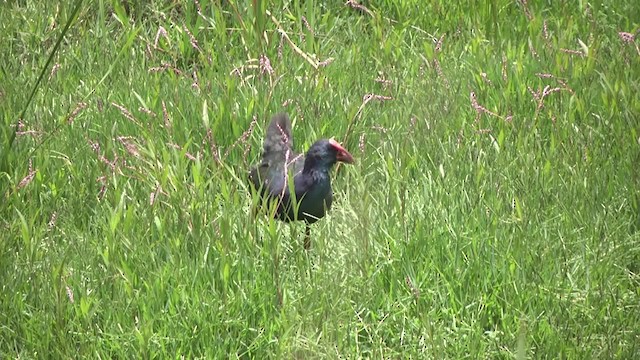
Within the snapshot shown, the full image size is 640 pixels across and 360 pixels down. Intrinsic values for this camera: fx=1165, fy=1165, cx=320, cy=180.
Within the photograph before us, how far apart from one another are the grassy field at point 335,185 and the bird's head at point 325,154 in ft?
0.64

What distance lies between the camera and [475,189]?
4.23 meters

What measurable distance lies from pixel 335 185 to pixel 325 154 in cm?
49

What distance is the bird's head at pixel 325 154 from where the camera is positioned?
434 cm

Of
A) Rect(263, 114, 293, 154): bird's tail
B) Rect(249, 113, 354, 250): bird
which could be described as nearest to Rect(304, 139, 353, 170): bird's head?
Rect(249, 113, 354, 250): bird

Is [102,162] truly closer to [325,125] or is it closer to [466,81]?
[325,125]

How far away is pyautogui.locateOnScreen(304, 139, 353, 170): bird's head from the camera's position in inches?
171

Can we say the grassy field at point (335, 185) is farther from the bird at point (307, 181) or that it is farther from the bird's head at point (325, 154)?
the bird's head at point (325, 154)

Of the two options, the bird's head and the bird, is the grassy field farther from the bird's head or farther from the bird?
the bird's head

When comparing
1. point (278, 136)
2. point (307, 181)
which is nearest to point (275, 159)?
point (278, 136)

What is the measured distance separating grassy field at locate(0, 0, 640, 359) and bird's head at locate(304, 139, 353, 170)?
196 millimetres

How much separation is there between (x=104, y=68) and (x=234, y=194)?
65.2 inches

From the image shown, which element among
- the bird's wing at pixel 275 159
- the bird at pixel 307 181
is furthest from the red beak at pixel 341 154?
the bird's wing at pixel 275 159

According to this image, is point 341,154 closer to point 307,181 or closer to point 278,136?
point 307,181

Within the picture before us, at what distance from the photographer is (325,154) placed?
171 inches
